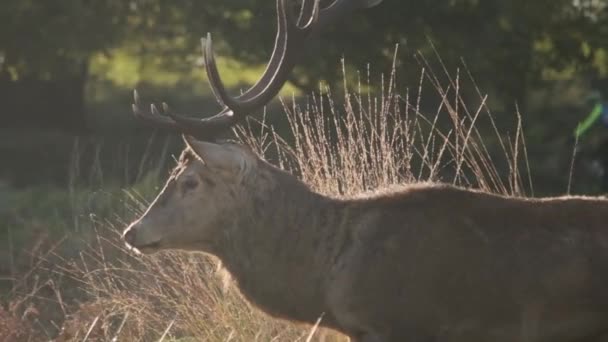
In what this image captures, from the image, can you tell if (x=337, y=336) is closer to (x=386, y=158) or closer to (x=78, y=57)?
(x=386, y=158)

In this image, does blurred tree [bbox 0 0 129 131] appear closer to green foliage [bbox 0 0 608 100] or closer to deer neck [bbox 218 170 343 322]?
green foliage [bbox 0 0 608 100]

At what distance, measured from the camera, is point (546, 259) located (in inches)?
259

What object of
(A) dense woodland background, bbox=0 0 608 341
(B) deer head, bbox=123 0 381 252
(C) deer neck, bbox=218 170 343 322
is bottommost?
(A) dense woodland background, bbox=0 0 608 341

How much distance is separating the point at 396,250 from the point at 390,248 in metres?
0.03

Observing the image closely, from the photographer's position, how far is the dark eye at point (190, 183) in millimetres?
6844

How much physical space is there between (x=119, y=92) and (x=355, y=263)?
71.3ft

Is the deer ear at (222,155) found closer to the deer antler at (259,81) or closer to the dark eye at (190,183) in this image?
the dark eye at (190,183)

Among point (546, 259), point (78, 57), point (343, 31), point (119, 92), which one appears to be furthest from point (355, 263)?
point (119, 92)

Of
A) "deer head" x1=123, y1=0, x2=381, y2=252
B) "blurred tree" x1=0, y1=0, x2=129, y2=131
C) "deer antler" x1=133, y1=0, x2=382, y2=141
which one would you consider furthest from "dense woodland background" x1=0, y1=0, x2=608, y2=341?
"deer head" x1=123, y1=0, x2=381, y2=252

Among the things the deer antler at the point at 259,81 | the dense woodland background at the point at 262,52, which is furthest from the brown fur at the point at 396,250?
the dense woodland background at the point at 262,52

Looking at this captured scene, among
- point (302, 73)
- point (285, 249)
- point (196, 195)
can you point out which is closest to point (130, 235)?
point (196, 195)

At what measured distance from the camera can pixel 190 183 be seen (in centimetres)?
685

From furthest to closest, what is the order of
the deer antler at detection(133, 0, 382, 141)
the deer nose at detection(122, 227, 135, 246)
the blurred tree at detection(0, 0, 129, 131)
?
the blurred tree at detection(0, 0, 129, 131)
the deer antler at detection(133, 0, 382, 141)
the deer nose at detection(122, 227, 135, 246)

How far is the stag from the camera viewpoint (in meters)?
6.51
